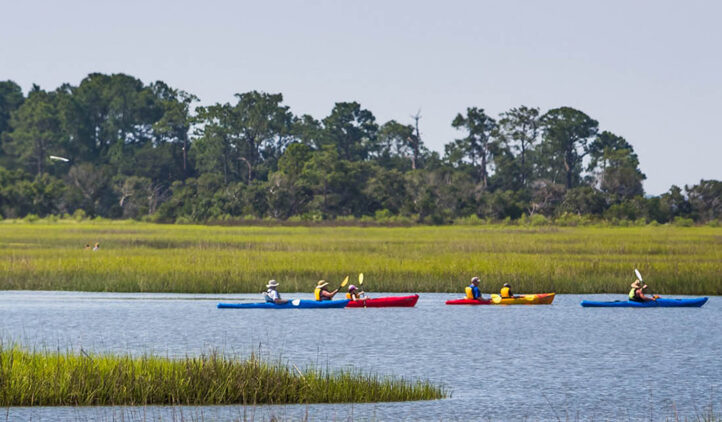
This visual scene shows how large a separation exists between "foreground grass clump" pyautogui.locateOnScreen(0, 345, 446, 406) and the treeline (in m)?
87.7

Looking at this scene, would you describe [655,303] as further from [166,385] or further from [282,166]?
[282,166]

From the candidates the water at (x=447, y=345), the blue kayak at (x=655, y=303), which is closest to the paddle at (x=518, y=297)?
the water at (x=447, y=345)

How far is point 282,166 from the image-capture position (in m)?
113

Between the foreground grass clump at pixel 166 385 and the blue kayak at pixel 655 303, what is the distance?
1699 centimetres

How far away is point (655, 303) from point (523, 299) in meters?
4.13

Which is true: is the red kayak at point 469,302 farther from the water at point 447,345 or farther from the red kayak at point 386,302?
the red kayak at point 386,302

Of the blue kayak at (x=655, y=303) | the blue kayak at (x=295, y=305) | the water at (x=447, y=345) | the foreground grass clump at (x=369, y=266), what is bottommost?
the water at (x=447, y=345)

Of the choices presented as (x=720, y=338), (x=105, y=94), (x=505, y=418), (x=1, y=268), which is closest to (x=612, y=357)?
(x=720, y=338)

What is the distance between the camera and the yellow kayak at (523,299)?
35.6m

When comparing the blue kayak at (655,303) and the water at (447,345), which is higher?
the blue kayak at (655,303)

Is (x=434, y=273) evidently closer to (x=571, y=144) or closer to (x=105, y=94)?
(x=571, y=144)

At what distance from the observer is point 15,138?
12862 centimetres

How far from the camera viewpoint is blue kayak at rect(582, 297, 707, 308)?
34.2 meters

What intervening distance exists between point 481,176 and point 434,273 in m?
84.0
